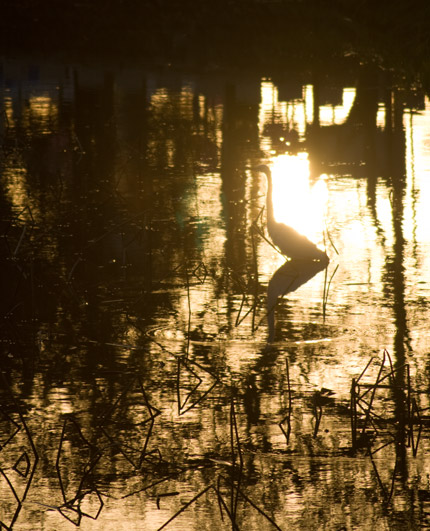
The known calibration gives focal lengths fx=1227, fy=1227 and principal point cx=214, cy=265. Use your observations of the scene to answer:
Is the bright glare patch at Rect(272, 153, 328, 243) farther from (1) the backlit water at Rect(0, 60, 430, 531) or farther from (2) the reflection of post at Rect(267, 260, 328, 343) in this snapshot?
(2) the reflection of post at Rect(267, 260, 328, 343)

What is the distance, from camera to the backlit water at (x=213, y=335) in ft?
21.5

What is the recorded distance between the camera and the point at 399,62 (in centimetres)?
2564

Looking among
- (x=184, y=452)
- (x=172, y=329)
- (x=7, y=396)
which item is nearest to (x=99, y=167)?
(x=172, y=329)

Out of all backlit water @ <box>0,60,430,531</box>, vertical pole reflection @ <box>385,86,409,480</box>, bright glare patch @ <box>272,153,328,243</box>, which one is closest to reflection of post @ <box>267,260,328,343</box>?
backlit water @ <box>0,60,430,531</box>

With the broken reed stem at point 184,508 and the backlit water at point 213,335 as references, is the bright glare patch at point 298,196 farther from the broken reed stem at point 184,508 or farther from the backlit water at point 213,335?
the broken reed stem at point 184,508

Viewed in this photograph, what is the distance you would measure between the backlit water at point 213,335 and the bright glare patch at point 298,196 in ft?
0.16

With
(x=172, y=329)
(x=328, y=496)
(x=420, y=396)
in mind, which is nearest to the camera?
(x=328, y=496)

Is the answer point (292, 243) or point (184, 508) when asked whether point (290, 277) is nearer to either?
point (292, 243)

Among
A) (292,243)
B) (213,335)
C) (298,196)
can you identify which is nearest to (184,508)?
(213,335)

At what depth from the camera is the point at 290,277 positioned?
1159cm

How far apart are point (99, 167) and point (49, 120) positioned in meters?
6.02

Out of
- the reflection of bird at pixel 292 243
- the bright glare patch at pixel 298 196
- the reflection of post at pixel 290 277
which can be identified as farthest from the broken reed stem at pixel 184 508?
the bright glare patch at pixel 298 196

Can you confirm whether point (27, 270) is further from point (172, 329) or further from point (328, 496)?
point (328, 496)

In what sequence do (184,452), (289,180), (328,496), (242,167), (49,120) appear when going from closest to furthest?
(328,496)
(184,452)
(289,180)
(242,167)
(49,120)
